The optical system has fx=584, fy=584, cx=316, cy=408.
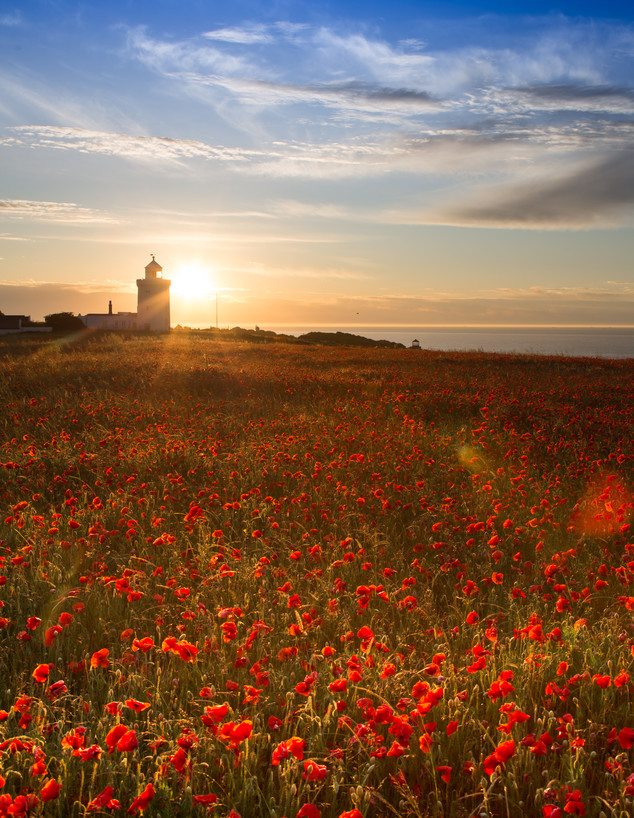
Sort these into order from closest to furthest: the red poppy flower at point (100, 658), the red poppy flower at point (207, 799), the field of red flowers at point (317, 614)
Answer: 1. the red poppy flower at point (207, 799)
2. the field of red flowers at point (317, 614)
3. the red poppy flower at point (100, 658)

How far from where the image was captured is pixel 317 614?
13.3 feet

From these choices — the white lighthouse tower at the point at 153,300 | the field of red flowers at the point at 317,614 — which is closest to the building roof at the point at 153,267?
the white lighthouse tower at the point at 153,300

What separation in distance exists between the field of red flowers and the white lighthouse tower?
165ft

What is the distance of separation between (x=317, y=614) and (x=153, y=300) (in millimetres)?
59651

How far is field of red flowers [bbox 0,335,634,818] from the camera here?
2.49 meters

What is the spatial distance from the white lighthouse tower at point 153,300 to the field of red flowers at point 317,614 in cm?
5021

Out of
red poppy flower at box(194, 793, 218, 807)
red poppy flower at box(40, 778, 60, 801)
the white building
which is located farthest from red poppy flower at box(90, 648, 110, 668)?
the white building

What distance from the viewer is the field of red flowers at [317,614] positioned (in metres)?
2.49

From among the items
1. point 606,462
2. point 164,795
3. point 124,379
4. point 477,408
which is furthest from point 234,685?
point 124,379

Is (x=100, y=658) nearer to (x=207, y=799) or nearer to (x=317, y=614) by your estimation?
(x=207, y=799)

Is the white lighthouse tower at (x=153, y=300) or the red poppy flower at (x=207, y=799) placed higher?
the white lighthouse tower at (x=153, y=300)

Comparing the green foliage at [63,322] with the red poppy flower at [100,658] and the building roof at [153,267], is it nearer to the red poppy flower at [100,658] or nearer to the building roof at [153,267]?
the building roof at [153,267]

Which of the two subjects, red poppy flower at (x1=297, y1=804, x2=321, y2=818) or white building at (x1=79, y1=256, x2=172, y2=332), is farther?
white building at (x1=79, y1=256, x2=172, y2=332)

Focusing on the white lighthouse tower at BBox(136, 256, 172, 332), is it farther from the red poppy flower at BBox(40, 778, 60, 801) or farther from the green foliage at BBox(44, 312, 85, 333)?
the red poppy flower at BBox(40, 778, 60, 801)
